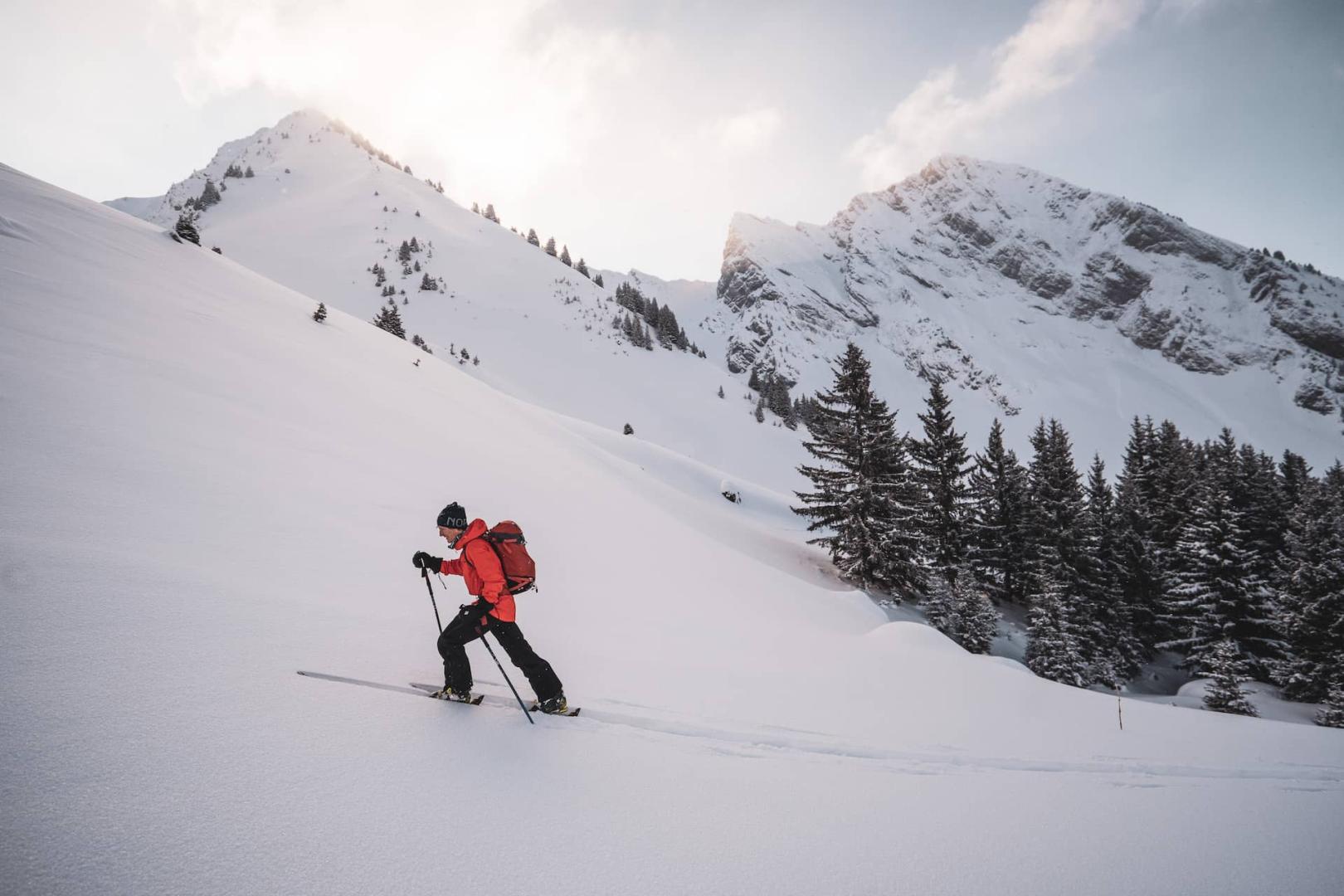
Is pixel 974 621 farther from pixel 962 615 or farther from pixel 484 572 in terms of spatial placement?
pixel 484 572

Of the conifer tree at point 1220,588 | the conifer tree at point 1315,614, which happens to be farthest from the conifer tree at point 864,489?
the conifer tree at point 1220,588

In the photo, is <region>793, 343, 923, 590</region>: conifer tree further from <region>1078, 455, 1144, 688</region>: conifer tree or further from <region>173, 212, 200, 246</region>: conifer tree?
<region>173, 212, 200, 246</region>: conifer tree

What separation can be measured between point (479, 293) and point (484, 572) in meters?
58.8

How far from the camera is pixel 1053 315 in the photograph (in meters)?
127

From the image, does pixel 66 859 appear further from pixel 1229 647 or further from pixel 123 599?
pixel 1229 647

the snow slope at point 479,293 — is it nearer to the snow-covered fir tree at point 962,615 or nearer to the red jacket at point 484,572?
the snow-covered fir tree at point 962,615

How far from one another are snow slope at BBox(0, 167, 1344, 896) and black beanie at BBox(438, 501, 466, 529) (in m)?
1.41

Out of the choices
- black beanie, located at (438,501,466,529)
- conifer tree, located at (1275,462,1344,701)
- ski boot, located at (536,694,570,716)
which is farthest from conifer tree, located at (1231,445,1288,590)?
black beanie, located at (438,501,466,529)

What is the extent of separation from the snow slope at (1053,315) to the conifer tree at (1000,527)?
58.7 metres

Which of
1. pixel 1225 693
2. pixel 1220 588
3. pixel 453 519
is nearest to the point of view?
pixel 453 519

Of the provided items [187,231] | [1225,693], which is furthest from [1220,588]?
[187,231]

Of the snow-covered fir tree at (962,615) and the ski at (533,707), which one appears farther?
the snow-covered fir tree at (962,615)

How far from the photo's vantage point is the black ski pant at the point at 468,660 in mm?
4215

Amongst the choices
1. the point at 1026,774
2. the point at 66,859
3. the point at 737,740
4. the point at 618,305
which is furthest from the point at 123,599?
the point at 618,305
